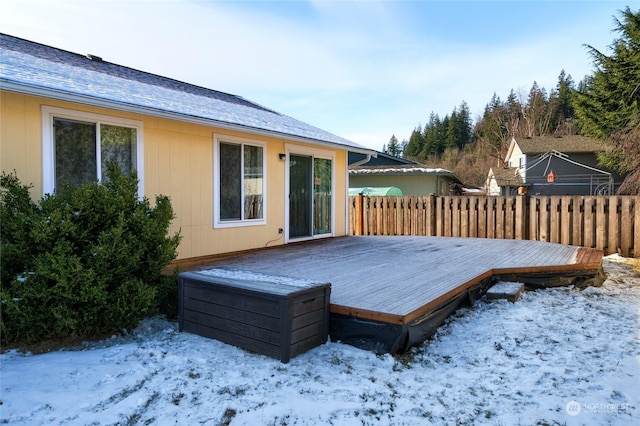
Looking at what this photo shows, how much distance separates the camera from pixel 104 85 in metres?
4.87

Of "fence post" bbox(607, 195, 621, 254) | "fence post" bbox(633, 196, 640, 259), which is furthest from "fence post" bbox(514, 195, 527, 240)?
"fence post" bbox(633, 196, 640, 259)

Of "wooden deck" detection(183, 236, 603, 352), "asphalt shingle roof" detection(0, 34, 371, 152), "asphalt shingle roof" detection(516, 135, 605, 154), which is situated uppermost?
"asphalt shingle roof" detection(516, 135, 605, 154)

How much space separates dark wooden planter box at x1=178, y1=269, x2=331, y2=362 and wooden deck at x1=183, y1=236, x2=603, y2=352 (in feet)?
1.00

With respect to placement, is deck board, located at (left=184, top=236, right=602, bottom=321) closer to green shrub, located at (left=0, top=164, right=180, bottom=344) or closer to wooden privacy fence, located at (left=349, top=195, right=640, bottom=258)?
wooden privacy fence, located at (left=349, top=195, right=640, bottom=258)

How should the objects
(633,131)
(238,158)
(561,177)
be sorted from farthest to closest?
(561,177) < (633,131) < (238,158)

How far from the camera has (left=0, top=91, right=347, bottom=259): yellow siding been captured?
13.0ft

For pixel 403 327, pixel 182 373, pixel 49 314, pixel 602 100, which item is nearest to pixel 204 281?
pixel 182 373

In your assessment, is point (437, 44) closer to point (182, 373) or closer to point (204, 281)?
point (204, 281)

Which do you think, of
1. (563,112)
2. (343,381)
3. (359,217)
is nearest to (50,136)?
(343,381)

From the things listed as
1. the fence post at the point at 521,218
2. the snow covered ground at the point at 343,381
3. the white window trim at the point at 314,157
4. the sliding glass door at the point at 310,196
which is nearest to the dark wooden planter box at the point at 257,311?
the snow covered ground at the point at 343,381

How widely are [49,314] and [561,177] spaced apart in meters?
24.7

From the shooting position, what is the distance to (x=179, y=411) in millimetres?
2244

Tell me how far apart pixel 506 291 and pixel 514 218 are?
4.48 meters

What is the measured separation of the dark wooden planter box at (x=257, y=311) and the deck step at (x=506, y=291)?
2.13 metres
